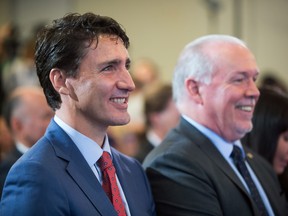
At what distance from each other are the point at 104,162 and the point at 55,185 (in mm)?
284

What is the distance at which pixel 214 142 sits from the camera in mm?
2488

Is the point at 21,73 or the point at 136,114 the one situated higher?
the point at 21,73

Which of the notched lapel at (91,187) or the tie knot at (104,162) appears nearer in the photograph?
the notched lapel at (91,187)

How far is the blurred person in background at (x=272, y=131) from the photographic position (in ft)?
9.37

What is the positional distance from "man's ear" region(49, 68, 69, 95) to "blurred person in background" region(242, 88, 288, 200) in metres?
1.28

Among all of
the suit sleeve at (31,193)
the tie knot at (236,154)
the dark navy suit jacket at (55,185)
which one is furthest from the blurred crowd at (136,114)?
the suit sleeve at (31,193)

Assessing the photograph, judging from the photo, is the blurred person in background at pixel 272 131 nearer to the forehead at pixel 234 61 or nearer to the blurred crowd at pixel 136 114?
the blurred crowd at pixel 136 114

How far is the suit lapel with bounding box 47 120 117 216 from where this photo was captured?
1.83 m

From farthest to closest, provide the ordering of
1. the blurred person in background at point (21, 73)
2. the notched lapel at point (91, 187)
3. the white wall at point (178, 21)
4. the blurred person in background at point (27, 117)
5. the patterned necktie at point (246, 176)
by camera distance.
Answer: the white wall at point (178, 21)
the blurred person in background at point (21, 73)
the blurred person in background at point (27, 117)
the patterned necktie at point (246, 176)
the notched lapel at point (91, 187)

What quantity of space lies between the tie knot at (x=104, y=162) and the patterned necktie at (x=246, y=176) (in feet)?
2.36

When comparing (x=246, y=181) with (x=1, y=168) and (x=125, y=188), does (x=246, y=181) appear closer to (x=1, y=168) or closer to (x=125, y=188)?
(x=125, y=188)

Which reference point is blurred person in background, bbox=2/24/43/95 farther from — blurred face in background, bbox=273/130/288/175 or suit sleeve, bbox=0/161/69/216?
suit sleeve, bbox=0/161/69/216

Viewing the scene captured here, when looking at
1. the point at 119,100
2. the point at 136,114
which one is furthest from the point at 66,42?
the point at 136,114

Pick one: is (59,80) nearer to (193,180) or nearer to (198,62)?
(193,180)
